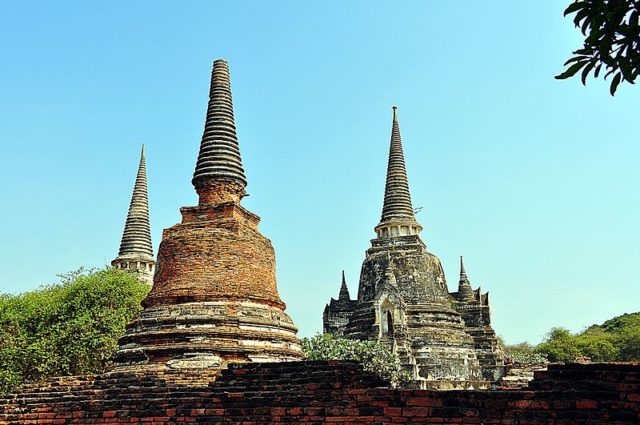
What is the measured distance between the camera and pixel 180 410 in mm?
10117

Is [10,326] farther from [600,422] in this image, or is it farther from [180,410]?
[600,422]

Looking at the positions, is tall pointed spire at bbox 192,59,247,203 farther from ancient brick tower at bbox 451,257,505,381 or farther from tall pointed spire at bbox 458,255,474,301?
tall pointed spire at bbox 458,255,474,301

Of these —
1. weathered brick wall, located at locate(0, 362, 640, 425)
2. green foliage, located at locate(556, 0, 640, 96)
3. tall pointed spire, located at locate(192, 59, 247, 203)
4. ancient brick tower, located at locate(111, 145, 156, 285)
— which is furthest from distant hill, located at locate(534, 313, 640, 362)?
green foliage, located at locate(556, 0, 640, 96)

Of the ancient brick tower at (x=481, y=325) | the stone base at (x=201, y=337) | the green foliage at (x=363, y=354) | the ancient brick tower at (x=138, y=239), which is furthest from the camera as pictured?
the ancient brick tower at (x=138, y=239)

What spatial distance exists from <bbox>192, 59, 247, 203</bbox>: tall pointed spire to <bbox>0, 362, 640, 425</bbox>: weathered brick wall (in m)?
6.94

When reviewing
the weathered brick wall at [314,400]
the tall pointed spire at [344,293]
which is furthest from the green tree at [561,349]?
the weathered brick wall at [314,400]

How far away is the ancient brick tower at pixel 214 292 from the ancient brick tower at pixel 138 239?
22080mm

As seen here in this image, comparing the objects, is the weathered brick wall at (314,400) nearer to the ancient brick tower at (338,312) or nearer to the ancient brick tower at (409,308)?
the ancient brick tower at (409,308)

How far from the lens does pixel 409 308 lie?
32.4 meters

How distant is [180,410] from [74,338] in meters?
17.0

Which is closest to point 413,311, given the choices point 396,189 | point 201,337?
point 396,189

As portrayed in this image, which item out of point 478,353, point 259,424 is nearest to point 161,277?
point 259,424

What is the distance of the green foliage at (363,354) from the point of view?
2745 centimetres

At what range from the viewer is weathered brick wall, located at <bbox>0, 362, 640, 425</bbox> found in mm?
7391
